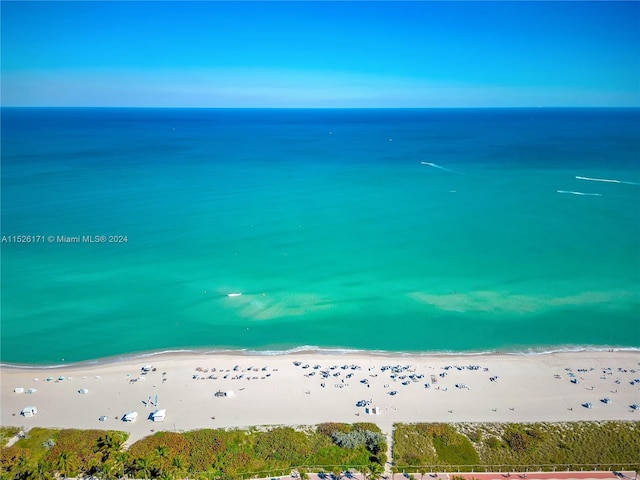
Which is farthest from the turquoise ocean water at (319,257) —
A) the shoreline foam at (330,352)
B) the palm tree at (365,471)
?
the palm tree at (365,471)

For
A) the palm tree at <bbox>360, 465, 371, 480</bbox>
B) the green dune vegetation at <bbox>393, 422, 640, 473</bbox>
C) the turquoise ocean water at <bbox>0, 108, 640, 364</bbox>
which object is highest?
the turquoise ocean water at <bbox>0, 108, 640, 364</bbox>

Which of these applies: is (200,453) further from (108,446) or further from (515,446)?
(515,446)

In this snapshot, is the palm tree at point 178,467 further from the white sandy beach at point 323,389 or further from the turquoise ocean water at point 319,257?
the turquoise ocean water at point 319,257

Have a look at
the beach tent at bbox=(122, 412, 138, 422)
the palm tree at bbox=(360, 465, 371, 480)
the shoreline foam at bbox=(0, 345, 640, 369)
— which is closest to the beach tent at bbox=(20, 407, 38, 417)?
the beach tent at bbox=(122, 412, 138, 422)

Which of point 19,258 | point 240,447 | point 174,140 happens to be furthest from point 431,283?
point 174,140

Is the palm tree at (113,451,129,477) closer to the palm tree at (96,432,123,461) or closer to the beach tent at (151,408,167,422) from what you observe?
the palm tree at (96,432,123,461)

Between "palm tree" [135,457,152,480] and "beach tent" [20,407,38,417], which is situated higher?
"palm tree" [135,457,152,480]
